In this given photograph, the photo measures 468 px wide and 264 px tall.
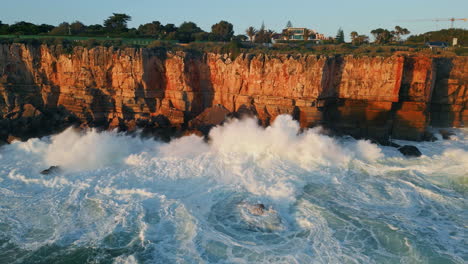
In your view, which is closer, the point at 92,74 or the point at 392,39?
the point at 92,74

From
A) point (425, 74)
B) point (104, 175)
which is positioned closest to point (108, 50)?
point (104, 175)

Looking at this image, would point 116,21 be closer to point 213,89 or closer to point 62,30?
point 62,30

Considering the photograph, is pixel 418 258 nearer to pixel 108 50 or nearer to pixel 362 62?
pixel 362 62

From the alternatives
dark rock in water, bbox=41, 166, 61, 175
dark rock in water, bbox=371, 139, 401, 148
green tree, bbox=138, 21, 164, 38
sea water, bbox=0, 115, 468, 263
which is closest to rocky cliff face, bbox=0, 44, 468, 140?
dark rock in water, bbox=371, 139, 401, 148

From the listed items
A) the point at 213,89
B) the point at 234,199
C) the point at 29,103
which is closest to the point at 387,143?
the point at 213,89

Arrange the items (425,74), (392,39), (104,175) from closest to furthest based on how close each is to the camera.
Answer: (104,175)
(425,74)
(392,39)

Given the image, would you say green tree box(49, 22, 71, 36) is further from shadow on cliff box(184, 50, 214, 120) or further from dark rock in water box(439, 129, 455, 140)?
dark rock in water box(439, 129, 455, 140)
